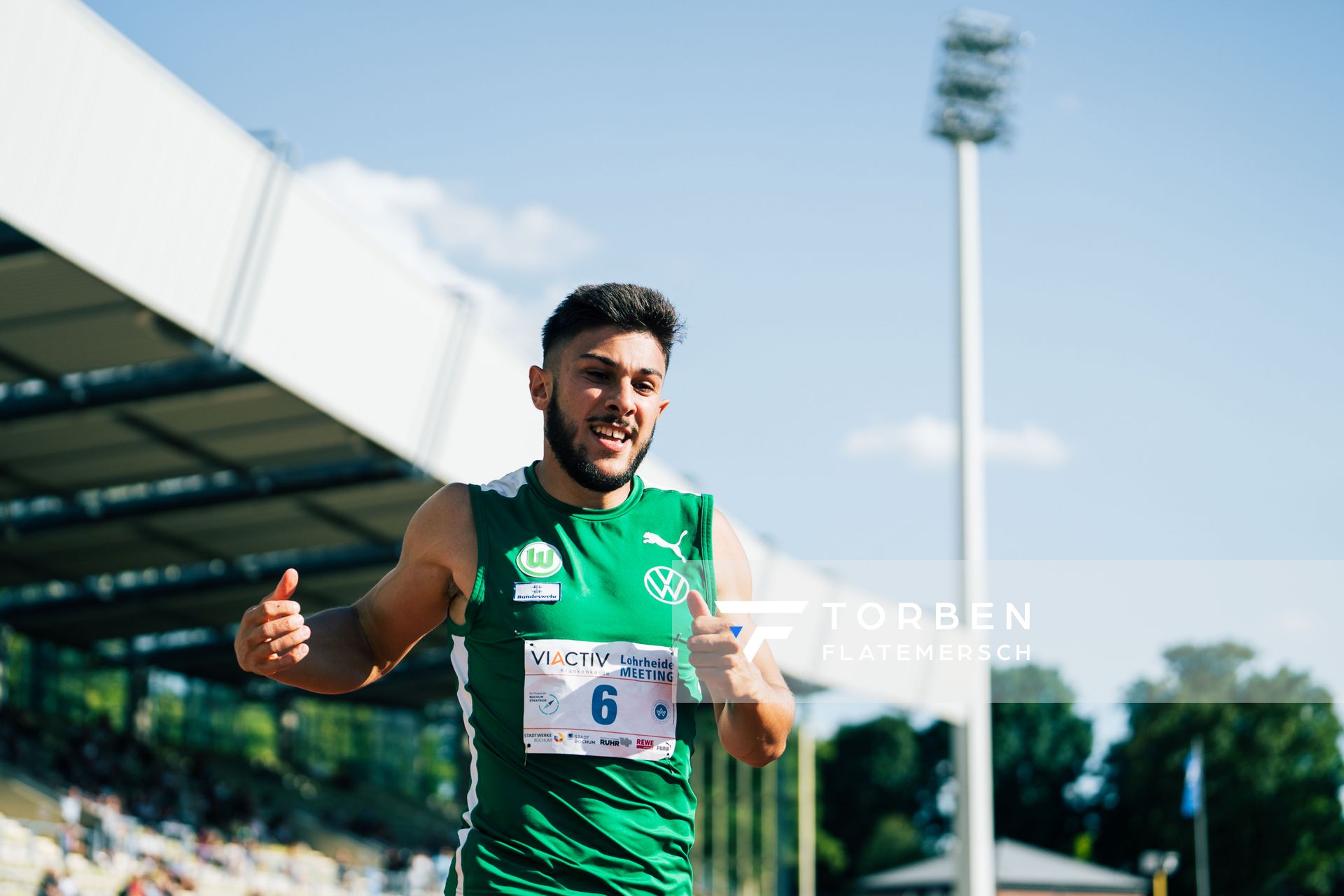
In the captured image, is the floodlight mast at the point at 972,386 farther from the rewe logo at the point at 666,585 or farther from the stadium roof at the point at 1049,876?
the rewe logo at the point at 666,585

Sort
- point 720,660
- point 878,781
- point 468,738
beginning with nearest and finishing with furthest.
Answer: point 720,660
point 468,738
point 878,781

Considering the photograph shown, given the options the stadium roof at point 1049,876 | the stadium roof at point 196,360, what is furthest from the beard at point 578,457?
the stadium roof at point 1049,876

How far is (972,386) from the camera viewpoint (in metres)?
28.2

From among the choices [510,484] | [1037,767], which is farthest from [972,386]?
[1037,767]

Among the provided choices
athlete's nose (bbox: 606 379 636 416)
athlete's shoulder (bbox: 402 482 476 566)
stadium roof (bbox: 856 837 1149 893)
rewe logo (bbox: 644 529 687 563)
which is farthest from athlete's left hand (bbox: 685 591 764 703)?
stadium roof (bbox: 856 837 1149 893)

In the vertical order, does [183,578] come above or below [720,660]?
above

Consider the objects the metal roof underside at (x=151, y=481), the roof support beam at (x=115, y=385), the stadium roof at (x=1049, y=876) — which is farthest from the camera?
the stadium roof at (x=1049, y=876)

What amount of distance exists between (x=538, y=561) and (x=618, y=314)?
22.5 inches

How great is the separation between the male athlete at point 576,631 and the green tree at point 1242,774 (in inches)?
1842

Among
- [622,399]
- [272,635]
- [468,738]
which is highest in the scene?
[622,399]

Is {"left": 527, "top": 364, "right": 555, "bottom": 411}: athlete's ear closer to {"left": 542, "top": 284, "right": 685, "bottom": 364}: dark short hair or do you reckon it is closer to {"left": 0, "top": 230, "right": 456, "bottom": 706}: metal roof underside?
{"left": 542, "top": 284, "right": 685, "bottom": 364}: dark short hair

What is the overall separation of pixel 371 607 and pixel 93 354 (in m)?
15.6

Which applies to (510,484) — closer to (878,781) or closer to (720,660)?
(720,660)

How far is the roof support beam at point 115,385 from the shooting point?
18062 mm
